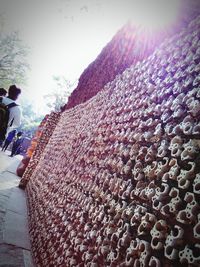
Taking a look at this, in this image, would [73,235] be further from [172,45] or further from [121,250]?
[172,45]

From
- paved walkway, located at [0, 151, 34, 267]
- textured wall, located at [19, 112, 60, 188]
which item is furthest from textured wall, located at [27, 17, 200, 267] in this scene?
textured wall, located at [19, 112, 60, 188]

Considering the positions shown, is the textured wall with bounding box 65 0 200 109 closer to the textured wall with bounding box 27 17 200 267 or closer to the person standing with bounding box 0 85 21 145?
the textured wall with bounding box 27 17 200 267

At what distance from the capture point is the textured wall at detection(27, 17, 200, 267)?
Answer: 45.3 inches

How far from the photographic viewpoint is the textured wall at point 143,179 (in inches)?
45.3

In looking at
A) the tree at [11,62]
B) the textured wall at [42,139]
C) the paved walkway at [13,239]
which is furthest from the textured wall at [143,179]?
the tree at [11,62]

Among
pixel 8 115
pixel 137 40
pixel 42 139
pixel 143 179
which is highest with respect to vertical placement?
pixel 137 40

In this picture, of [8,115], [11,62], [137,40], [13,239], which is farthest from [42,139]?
[11,62]

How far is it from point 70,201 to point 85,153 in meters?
0.64

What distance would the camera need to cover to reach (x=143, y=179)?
1.55 m

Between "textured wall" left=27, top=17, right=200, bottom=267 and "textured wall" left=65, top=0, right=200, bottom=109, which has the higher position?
"textured wall" left=65, top=0, right=200, bottom=109

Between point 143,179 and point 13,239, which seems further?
point 13,239

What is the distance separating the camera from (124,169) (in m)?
1.88

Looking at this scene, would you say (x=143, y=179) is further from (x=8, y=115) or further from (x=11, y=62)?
(x=11, y=62)

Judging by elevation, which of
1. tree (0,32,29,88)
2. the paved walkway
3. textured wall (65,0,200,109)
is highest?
tree (0,32,29,88)
